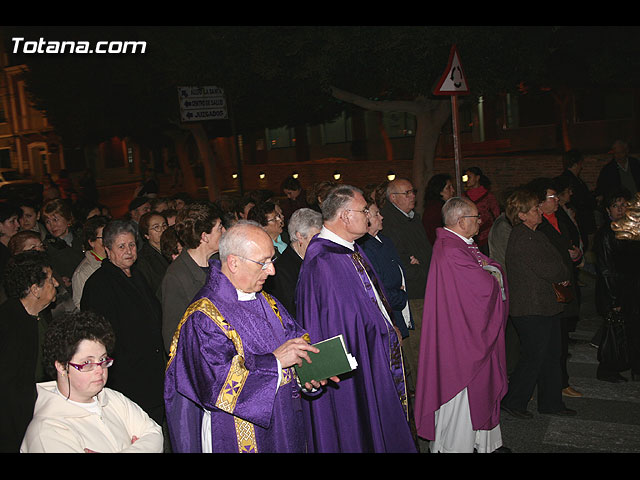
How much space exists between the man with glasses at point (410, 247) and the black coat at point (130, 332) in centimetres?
285

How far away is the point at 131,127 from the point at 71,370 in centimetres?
2255

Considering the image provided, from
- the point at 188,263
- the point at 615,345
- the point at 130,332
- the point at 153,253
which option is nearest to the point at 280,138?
the point at 153,253

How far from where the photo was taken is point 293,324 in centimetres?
432

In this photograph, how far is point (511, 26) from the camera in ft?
47.3

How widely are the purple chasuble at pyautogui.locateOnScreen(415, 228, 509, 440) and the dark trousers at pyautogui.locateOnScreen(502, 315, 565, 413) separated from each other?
0.78 m

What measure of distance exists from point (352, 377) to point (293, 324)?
36.9 inches

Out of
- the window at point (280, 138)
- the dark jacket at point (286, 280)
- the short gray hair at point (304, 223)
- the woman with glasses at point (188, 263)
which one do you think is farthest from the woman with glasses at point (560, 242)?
the window at point (280, 138)

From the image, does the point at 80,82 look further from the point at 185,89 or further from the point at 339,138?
the point at 339,138

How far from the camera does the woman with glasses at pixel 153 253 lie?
22.9 feet

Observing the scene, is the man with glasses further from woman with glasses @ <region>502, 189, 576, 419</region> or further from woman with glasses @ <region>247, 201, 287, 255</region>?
woman with glasses @ <region>247, 201, 287, 255</region>

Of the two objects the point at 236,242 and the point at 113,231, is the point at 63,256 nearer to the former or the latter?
the point at 113,231

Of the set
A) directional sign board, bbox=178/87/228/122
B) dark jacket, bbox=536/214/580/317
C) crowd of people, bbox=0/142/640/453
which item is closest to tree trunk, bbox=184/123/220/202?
directional sign board, bbox=178/87/228/122

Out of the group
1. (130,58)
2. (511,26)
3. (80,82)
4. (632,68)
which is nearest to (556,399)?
(511,26)

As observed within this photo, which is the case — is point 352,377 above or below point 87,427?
below
